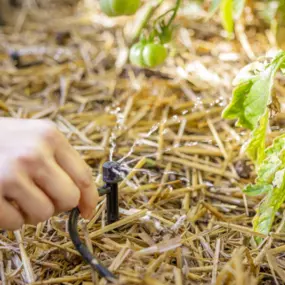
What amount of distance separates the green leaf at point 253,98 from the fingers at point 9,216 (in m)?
0.48

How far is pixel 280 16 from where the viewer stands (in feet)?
4.81

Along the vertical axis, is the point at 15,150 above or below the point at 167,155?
above

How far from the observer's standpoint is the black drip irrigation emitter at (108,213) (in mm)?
841

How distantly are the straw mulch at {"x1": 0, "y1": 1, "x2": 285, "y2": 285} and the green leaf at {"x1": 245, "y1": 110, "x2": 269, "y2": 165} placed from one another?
14 centimetres

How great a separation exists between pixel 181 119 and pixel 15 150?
0.75 meters

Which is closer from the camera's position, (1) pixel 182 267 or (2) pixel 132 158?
(1) pixel 182 267

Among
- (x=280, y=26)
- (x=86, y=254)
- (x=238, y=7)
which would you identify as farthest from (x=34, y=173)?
(x=280, y=26)

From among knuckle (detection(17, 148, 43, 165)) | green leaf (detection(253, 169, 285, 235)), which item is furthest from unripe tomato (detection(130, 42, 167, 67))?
knuckle (detection(17, 148, 43, 165))

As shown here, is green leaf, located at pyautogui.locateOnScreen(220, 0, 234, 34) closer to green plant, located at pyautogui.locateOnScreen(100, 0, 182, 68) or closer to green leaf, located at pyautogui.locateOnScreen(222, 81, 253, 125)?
green plant, located at pyautogui.locateOnScreen(100, 0, 182, 68)

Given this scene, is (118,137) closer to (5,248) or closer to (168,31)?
(168,31)

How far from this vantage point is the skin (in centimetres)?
74

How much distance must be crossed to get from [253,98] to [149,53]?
10.7 inches

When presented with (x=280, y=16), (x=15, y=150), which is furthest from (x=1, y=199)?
(x=280, y=16)

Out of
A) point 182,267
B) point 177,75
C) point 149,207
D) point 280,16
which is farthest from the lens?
point 177,75
